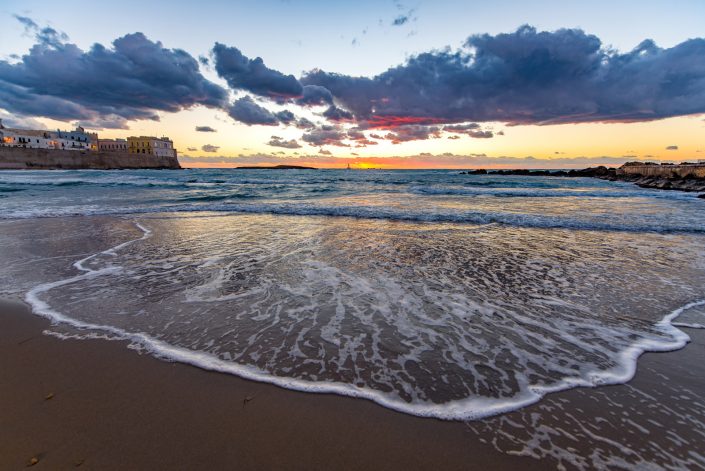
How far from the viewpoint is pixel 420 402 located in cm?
234

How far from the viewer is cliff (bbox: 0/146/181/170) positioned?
6600cm

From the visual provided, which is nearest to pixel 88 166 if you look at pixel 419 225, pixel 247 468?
pixel 419 225

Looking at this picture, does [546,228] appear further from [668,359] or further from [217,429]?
[217,429]

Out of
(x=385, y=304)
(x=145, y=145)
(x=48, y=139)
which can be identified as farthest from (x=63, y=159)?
(x=385, y=304)

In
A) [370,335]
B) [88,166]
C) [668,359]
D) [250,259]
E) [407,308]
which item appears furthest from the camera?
[88,166]

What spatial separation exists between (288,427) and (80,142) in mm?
127783

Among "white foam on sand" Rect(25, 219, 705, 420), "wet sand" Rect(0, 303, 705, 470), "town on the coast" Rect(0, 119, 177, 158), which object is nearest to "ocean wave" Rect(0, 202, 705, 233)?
"white foam on sand" Rect(25, 219, 705, 420)

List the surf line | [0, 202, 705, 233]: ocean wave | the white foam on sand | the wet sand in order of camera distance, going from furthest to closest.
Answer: [0, 202, 705, 233]: ocean wave, the surf line, the white foam on sand, the wet sand

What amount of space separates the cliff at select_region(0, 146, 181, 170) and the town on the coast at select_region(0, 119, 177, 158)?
4489mm

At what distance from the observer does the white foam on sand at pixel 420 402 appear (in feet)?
7.51

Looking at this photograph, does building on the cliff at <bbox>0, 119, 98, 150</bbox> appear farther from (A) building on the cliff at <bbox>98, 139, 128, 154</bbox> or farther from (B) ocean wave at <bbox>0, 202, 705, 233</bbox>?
(B) ocean wave at <bbox>0, 202, 705, 233</bbox>

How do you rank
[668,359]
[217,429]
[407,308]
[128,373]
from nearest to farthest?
[217,429], [128,373], [668,359], [407,308]

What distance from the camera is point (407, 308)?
158 inches

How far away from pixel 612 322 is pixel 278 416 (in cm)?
382
